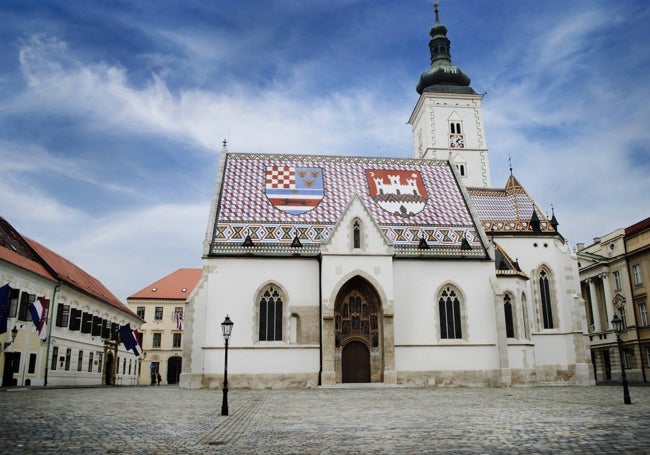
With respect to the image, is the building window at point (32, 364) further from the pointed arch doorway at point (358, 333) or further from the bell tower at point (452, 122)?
the bell tower at point (452, 122)

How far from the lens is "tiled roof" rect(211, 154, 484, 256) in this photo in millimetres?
32281

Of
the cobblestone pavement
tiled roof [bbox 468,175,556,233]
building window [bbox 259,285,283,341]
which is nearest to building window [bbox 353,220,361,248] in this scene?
building window [bbox 259,285,283,341]

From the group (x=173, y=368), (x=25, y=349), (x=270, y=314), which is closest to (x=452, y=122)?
(x=270, y=314)

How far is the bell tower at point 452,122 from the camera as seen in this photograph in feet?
166

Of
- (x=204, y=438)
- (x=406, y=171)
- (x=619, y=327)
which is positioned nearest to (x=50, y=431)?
(x=204, y=438)

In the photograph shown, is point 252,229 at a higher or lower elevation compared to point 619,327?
higher

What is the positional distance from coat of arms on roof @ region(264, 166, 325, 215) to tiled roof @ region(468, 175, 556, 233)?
1188 centimetres

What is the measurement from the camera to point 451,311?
3175 cm

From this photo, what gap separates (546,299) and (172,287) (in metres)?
46.2

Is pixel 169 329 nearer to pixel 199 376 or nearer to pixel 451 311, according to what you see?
pixel 199 376

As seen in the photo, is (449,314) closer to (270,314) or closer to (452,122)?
(270,314)

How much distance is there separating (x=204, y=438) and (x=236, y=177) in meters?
26.3

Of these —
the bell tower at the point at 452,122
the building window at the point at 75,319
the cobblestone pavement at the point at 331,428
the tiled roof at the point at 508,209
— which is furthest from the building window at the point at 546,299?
the building window at the point at 75,319

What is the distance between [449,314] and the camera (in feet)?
104
